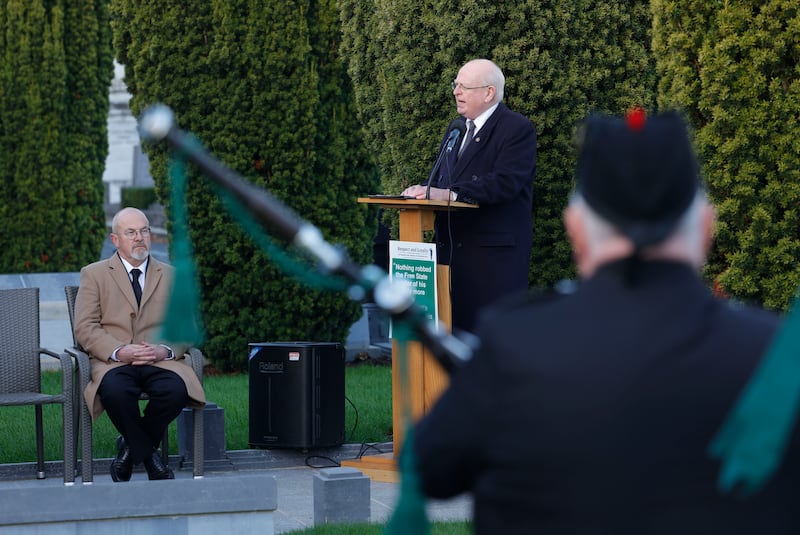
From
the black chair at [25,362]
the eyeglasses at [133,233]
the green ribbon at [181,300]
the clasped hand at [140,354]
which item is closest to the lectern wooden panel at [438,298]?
the clasped hand at [140,354]

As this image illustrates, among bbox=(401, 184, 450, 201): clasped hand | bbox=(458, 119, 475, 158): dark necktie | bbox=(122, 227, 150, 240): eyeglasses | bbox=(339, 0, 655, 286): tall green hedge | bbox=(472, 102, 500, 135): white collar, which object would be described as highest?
bbox=(339, 0, 655, 286): tall green hedge

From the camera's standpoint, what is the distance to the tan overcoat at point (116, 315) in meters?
7.77

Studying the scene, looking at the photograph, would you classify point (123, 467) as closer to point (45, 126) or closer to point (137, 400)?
point (137, 400)

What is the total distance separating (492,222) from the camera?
7324 millimetres

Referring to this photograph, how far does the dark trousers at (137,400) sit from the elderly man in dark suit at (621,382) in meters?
5.63

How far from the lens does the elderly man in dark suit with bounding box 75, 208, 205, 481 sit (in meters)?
7.59

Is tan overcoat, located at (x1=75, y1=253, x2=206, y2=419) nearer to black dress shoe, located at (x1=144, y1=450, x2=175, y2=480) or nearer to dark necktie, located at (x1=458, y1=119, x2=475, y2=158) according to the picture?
black dress shoe, located at (x1=144, y1=450, x2=175, y2=480)

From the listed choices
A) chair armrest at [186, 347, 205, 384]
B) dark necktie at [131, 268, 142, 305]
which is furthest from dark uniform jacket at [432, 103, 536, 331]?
dark necktie at [131, 268, 142, 305]

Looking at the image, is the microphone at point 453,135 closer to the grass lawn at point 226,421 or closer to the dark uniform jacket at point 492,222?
the dark uniform jacket at point 492,222

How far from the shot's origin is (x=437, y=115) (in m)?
8.91

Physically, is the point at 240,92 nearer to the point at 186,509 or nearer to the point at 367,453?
the point at 367,453

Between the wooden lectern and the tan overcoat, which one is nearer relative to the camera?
the wooden lectern

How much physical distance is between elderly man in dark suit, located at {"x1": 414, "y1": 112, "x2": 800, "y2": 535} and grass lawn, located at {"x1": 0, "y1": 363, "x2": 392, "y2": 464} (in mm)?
6761

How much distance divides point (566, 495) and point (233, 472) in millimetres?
6494
